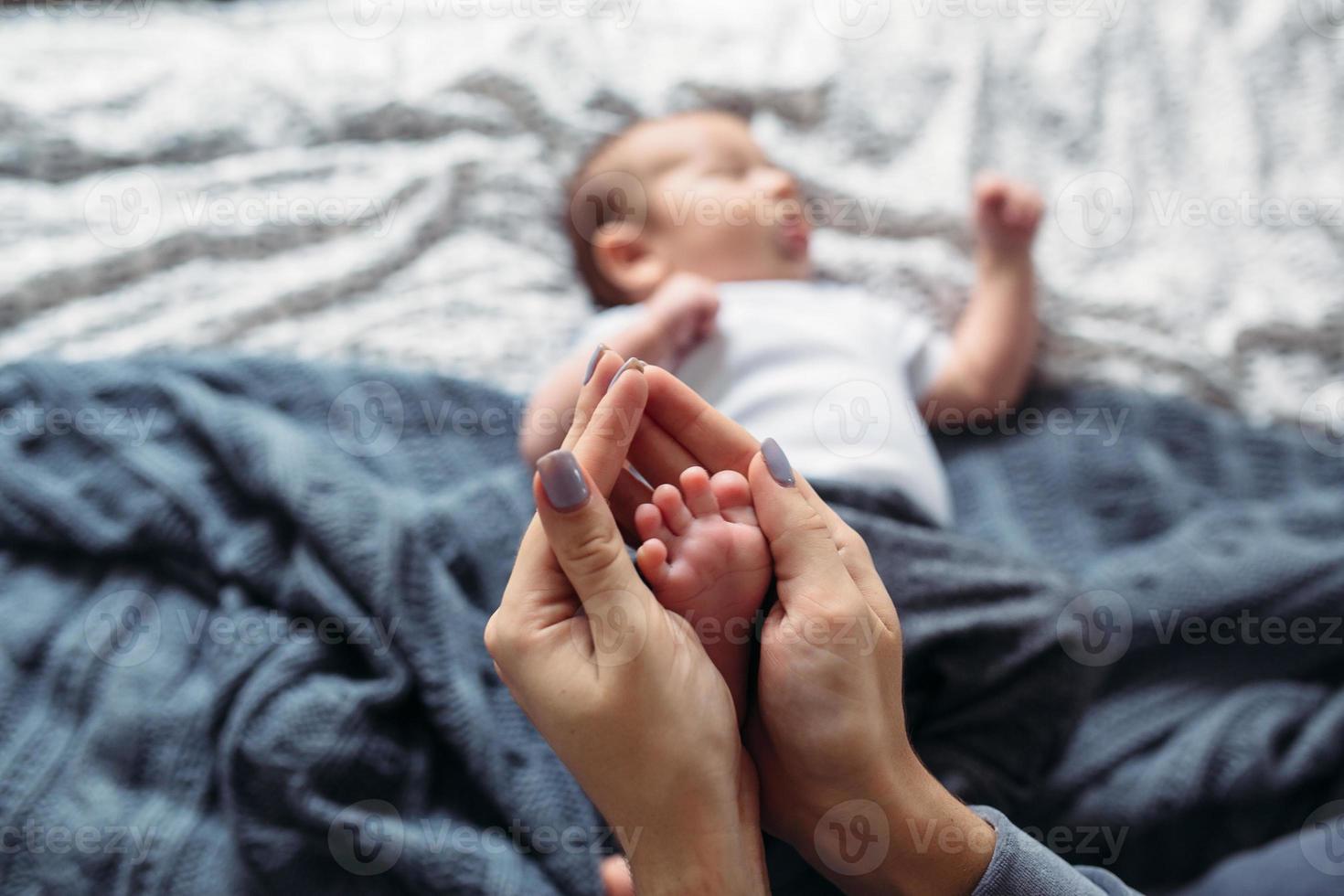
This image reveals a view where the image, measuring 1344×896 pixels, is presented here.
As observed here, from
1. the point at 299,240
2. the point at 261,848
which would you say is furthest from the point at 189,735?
the point at 299,240

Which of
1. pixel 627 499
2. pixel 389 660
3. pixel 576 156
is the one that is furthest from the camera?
pixel 576 156

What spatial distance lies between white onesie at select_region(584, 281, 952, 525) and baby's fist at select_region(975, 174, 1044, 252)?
0.12 metres

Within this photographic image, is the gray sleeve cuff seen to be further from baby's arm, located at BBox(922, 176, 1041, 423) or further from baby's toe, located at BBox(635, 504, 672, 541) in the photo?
baby's arm, located at BBox(922, 176, 1041, 423)

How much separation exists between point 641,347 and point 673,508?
1.05ft

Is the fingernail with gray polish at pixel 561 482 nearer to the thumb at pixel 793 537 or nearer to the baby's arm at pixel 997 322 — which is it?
the thumb at pixel 793 537

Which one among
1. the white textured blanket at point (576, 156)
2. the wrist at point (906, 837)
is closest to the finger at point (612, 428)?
the wrist at point (906, 837)

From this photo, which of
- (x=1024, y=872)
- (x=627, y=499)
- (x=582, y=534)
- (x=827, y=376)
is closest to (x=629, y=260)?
(x=827, y=376)

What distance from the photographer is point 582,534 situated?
0.55 m

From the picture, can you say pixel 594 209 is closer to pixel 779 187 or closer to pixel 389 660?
pixel 779 187

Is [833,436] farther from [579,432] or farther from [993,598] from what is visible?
[579,432]

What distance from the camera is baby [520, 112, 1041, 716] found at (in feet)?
2.98

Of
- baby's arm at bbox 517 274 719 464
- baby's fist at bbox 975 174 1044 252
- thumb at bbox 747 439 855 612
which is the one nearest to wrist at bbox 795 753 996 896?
thumb at bbox 747 439 855 612

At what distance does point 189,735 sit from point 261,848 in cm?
11

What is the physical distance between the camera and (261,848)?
0.71 meters
